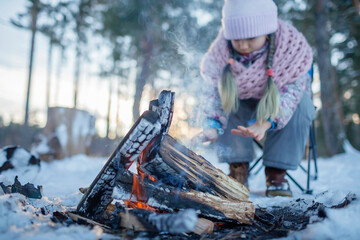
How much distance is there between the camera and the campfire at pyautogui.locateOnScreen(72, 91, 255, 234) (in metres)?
1.22

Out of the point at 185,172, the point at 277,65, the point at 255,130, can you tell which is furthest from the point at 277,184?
the point at 185,172

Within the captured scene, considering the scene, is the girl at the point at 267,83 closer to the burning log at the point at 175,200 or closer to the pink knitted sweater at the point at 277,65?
the pink knitted sweater at the point at 277,65

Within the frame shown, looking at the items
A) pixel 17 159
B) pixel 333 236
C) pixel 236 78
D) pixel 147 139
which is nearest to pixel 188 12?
pixel 236 78

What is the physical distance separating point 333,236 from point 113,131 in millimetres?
19731

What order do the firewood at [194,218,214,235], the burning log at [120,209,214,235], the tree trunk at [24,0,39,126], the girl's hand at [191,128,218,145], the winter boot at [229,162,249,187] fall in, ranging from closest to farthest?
the burning log at [120,209,214,235], the firewood at [194,218,214,235], the girl's hand at [191,128,218,145], the winter boot at [229,162,249,187], the tree trunk at [24,0,39,126]

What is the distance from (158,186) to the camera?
1.27m

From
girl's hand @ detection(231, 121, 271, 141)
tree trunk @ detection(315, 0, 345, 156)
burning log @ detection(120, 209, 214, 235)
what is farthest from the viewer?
tree trunk @ detection(315, 0, 345, 156)

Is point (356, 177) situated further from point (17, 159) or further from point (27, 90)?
point (27, 90)

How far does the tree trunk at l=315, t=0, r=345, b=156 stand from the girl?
5090 mm

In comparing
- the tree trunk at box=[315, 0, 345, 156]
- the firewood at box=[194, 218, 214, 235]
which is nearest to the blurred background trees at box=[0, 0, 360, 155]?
the tree trunk at box=[315, 0, 345, 156]

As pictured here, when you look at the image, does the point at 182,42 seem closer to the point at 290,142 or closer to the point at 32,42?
the point at 290,142

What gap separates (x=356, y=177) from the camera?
2861 mm

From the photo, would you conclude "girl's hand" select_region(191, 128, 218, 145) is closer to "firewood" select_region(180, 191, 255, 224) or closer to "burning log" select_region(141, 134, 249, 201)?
"burning log" select_region(141, 134, 249, 201)

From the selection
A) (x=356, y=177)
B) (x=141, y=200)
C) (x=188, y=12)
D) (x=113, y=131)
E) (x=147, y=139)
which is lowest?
A: (x=113, y=131)
